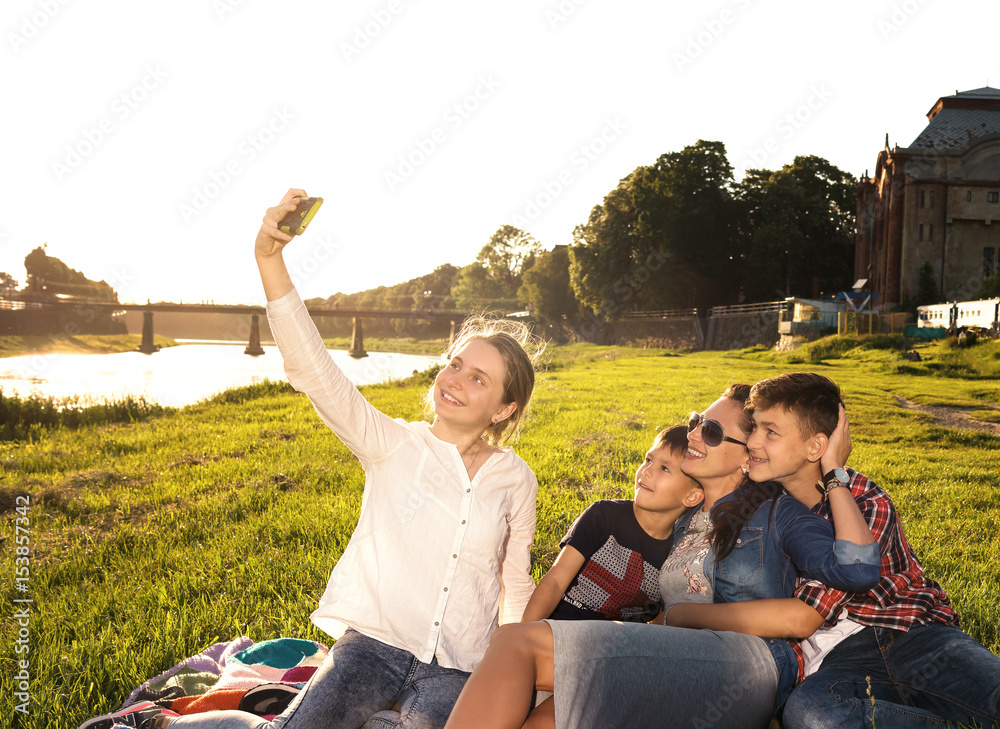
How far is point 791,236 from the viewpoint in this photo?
38875 mm

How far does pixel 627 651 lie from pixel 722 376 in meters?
17.9

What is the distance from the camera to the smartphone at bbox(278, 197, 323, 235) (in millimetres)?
2021

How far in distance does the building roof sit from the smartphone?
39.1 meters

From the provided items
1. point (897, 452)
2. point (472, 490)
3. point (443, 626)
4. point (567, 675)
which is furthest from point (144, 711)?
point (897, 452)

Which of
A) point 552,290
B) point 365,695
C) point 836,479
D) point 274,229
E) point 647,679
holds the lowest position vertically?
point 365,695

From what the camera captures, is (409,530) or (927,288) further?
(927,288)

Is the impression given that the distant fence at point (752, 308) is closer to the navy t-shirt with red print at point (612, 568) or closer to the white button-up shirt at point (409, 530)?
the navy t-shirt with red print at point (612, 568)

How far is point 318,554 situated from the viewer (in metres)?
4.71

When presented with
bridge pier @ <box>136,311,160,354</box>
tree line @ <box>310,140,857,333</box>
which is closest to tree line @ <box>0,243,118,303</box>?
bridge pier @ <box>136,311,160,354</box>

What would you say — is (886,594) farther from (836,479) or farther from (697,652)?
(697,652)

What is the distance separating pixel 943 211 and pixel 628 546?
1443 inches

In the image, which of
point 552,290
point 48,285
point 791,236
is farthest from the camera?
point 552,290

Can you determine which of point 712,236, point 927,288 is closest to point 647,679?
point 927,288

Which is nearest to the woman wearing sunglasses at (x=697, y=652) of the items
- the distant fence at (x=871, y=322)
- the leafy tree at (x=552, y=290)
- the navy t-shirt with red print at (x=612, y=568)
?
the navy t-shirt with red print at (x=612, y=568)
